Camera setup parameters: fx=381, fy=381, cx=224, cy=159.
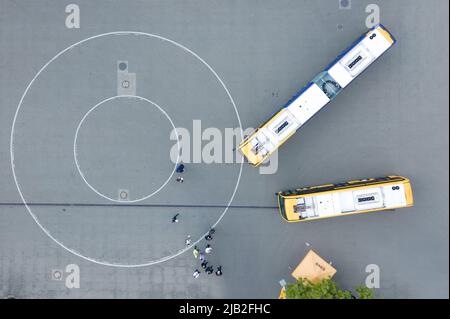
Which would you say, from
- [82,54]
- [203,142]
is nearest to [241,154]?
[203,142]

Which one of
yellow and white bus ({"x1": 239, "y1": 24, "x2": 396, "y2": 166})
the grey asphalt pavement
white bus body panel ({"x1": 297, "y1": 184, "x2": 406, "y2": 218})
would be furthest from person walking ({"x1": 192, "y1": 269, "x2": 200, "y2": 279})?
yellow and white bus ({"x1": 239, "y1": 24, "x2": 396, "y2": 166})

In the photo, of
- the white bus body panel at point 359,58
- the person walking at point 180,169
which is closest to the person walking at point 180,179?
the person walking at point 180,169

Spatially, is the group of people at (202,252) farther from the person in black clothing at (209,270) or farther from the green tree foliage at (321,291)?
the green tree foliage at (321,291)

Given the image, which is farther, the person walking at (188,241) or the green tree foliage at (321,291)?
the person walking at (188,241)

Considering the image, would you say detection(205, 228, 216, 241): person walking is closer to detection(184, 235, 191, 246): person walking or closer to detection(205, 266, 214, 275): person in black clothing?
detection(184, 235, 191, 246): person walking

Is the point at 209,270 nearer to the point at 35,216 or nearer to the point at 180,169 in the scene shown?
the point at 180,169
